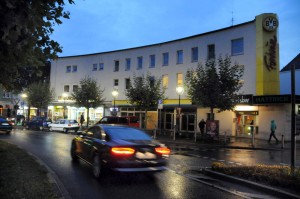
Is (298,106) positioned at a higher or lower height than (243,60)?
lower

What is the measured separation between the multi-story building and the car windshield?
1654cm

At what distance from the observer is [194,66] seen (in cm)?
3400

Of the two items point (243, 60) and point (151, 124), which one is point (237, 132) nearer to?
point (243, 60)

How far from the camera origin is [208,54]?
108 feet

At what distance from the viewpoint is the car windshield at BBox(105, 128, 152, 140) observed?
9.05 metres

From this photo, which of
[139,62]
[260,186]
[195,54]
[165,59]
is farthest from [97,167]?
[139,62]

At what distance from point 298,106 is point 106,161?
22418 mm

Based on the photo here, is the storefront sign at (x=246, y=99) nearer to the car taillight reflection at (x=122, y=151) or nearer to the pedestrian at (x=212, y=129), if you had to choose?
the pedestrian at (x=212, y=129)

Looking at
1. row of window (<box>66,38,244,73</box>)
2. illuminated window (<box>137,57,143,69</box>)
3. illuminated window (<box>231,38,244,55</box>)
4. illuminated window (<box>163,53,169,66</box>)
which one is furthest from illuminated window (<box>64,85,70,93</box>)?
illuminated window (<box>231,38,244,55</box>)

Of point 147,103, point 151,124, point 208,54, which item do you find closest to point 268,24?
point 208,54

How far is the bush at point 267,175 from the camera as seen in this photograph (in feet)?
25.2

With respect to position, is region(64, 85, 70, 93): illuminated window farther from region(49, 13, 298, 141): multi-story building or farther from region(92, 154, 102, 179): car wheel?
region(92, 154, 102, 179): car wheel

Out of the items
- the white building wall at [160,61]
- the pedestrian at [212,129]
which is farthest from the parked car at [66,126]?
the pedestrian at [212,129]

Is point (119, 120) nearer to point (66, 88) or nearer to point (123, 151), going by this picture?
point (123, 151)
